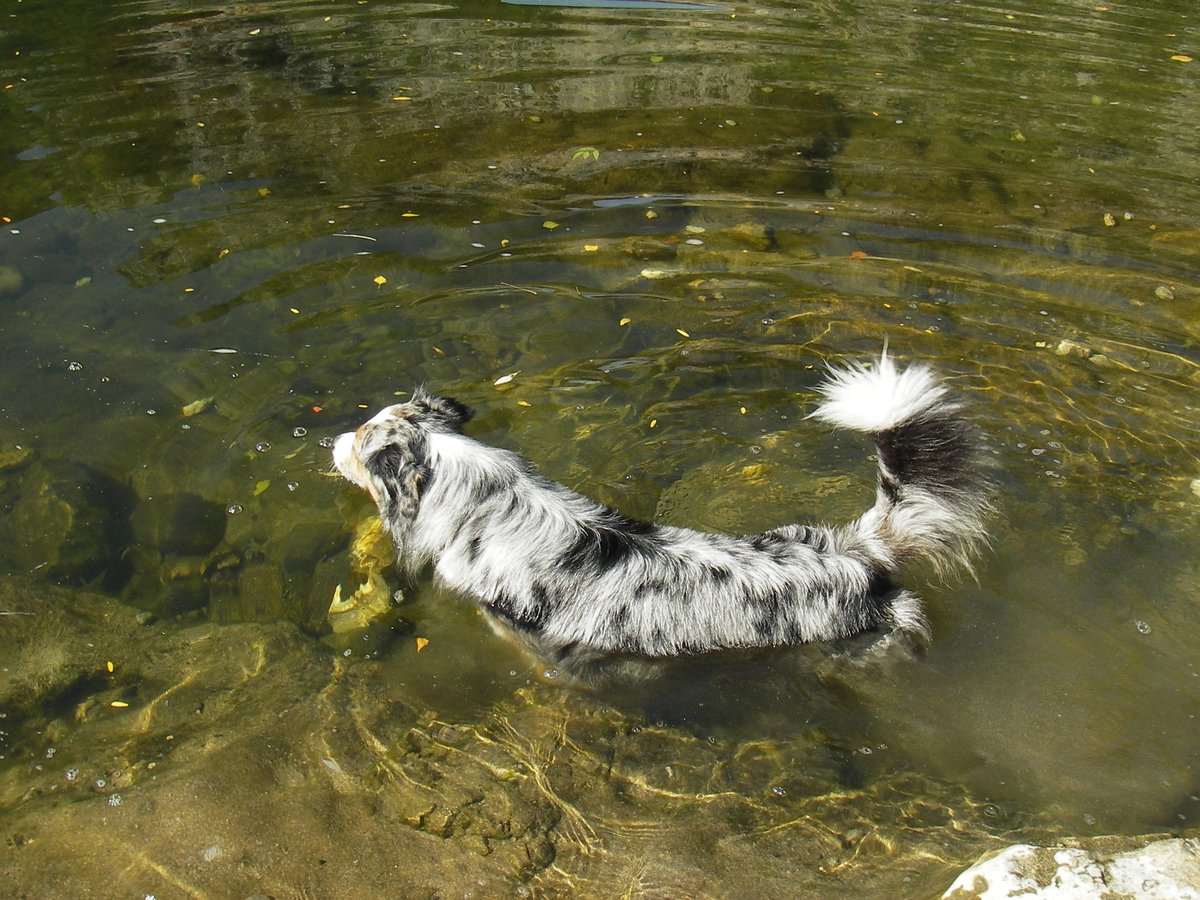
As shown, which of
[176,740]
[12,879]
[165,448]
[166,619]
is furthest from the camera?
[165,448]

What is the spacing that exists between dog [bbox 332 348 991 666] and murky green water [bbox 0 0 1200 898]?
0.78ft

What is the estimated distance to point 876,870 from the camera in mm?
3541

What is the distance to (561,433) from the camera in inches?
225

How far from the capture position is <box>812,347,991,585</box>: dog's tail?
425 centimetres

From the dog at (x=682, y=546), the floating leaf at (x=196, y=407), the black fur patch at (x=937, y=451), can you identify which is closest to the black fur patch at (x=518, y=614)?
the dog at (x=682, y=546)

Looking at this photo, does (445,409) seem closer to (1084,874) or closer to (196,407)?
(196,407)

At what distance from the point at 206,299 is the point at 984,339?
5133 mm

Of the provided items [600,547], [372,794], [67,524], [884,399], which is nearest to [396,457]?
[600,547]

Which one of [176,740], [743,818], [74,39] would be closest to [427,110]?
[74,39]

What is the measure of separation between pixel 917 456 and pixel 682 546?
3.56ft

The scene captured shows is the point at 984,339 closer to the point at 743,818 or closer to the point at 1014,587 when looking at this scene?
the point at 1014,587

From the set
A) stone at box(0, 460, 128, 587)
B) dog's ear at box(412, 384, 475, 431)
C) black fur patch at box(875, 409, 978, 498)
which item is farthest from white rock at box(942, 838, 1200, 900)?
stone at box(0, 460, 128, 587)

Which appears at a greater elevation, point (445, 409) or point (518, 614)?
point (445, 409)

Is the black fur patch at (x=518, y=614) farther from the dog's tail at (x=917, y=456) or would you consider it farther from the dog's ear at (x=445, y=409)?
the dog's tail at (x=917, y=456)
